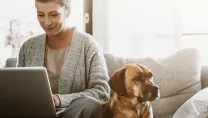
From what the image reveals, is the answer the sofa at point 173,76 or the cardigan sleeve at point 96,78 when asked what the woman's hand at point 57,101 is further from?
the sofa at point 173,76

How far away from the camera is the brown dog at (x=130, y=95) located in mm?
1403

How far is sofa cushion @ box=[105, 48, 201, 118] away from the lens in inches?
72.7

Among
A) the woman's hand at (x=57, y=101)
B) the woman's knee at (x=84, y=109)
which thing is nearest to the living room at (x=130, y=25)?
the woman's hand at (x=57, y=101)

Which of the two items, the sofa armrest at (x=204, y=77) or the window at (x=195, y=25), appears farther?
the window at (x=195, y=25)

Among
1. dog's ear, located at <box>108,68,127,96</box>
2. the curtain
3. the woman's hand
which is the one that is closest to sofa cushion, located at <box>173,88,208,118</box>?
dog's ear, located at <box>108,68,127,96</box>

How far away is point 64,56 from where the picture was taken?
1651 millimetres

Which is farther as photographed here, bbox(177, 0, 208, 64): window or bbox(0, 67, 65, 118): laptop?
bbox(177, 0, 208, 64): window

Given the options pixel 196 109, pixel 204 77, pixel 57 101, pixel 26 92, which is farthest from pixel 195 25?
pixel 26 92

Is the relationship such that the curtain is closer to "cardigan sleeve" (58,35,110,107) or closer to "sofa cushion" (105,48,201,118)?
"sofa cushion" (105,48,201,118)

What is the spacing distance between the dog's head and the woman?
123 millimetres

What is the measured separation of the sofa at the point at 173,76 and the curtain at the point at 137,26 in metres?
0.65

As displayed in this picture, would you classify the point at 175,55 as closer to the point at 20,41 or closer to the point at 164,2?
the point at 164,2

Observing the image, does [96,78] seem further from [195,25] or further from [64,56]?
Result: [195,25]

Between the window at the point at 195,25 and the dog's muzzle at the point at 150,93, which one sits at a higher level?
the window at the point at 195,25
